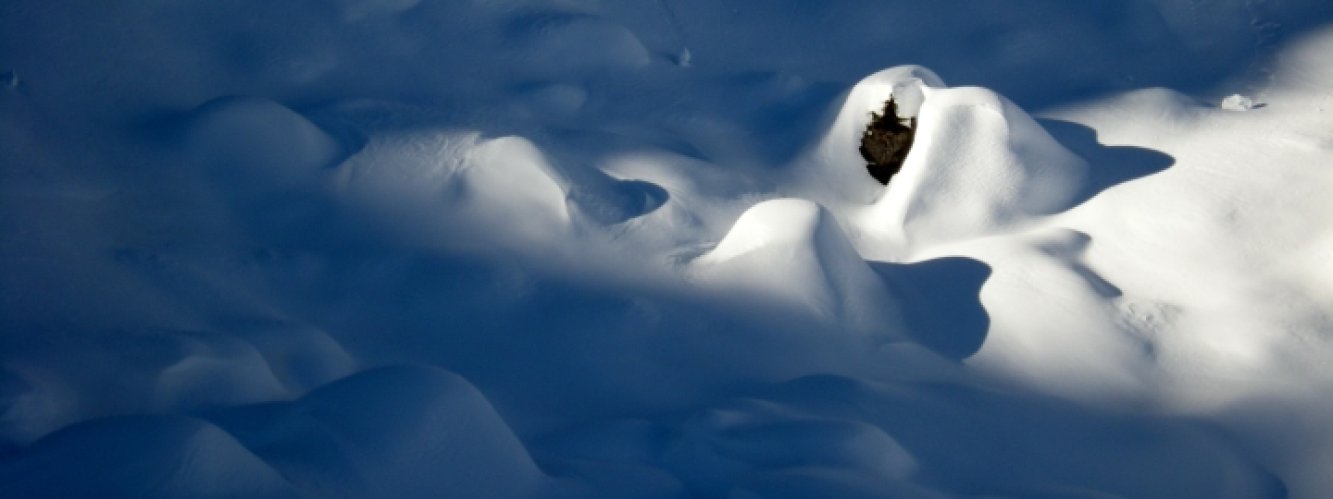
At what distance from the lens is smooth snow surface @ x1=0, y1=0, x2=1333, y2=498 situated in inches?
60.7

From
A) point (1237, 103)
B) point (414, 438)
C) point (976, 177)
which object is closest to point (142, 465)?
point (414, 438)

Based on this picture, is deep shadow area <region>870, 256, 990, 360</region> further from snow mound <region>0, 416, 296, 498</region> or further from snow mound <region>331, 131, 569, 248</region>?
snow mound <region>0, 416, 296, 498</region>

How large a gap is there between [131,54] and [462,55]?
671 mm

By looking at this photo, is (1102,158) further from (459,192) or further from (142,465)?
(142,465)

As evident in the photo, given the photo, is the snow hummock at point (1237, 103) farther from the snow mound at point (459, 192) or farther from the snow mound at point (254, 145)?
the snow mound at point (254, 145)

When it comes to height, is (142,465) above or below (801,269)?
below

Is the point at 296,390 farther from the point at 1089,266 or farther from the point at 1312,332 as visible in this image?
the point at 1312,332

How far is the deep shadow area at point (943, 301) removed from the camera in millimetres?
1880

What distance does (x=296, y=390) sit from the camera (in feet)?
5.41

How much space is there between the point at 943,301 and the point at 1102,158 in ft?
1.82

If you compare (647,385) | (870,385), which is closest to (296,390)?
(647,385)

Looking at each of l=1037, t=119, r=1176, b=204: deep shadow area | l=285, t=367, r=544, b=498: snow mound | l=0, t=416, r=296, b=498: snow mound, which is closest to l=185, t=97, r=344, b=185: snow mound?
l=285, t=367, r=544, b=498: snow mound

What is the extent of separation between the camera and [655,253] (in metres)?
2.03

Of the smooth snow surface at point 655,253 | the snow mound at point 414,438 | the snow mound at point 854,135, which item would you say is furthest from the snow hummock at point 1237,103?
the snow mound at point 414,438
